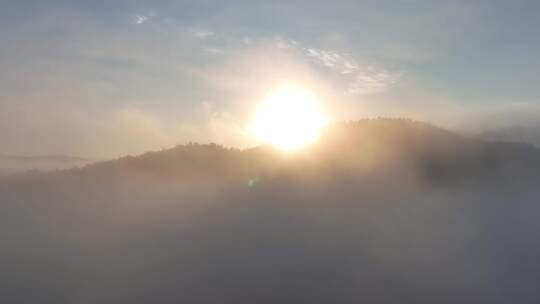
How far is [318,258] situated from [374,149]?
7105 cm

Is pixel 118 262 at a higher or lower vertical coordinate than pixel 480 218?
lower

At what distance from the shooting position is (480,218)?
8900 cm

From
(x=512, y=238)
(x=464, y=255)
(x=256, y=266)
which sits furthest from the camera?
(x=512, y=238)

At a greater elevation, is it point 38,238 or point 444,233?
point 444,233

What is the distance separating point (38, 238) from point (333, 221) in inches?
1967

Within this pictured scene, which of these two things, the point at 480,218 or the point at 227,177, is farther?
the point at 227,177

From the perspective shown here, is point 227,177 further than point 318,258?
Yes

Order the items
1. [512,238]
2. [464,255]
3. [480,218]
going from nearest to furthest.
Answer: [464,255]
[512,238]
[480,218]

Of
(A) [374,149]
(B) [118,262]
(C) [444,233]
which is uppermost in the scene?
(A) [374,149]

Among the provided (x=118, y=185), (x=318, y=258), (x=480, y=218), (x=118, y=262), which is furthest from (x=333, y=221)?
(x=118, y=185)

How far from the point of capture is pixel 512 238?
8000 cm

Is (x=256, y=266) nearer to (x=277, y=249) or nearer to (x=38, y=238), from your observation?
(x=277, y=249)

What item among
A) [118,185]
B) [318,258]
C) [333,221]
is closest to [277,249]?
[318,258]

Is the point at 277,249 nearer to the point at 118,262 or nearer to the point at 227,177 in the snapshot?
the point at 118,262
